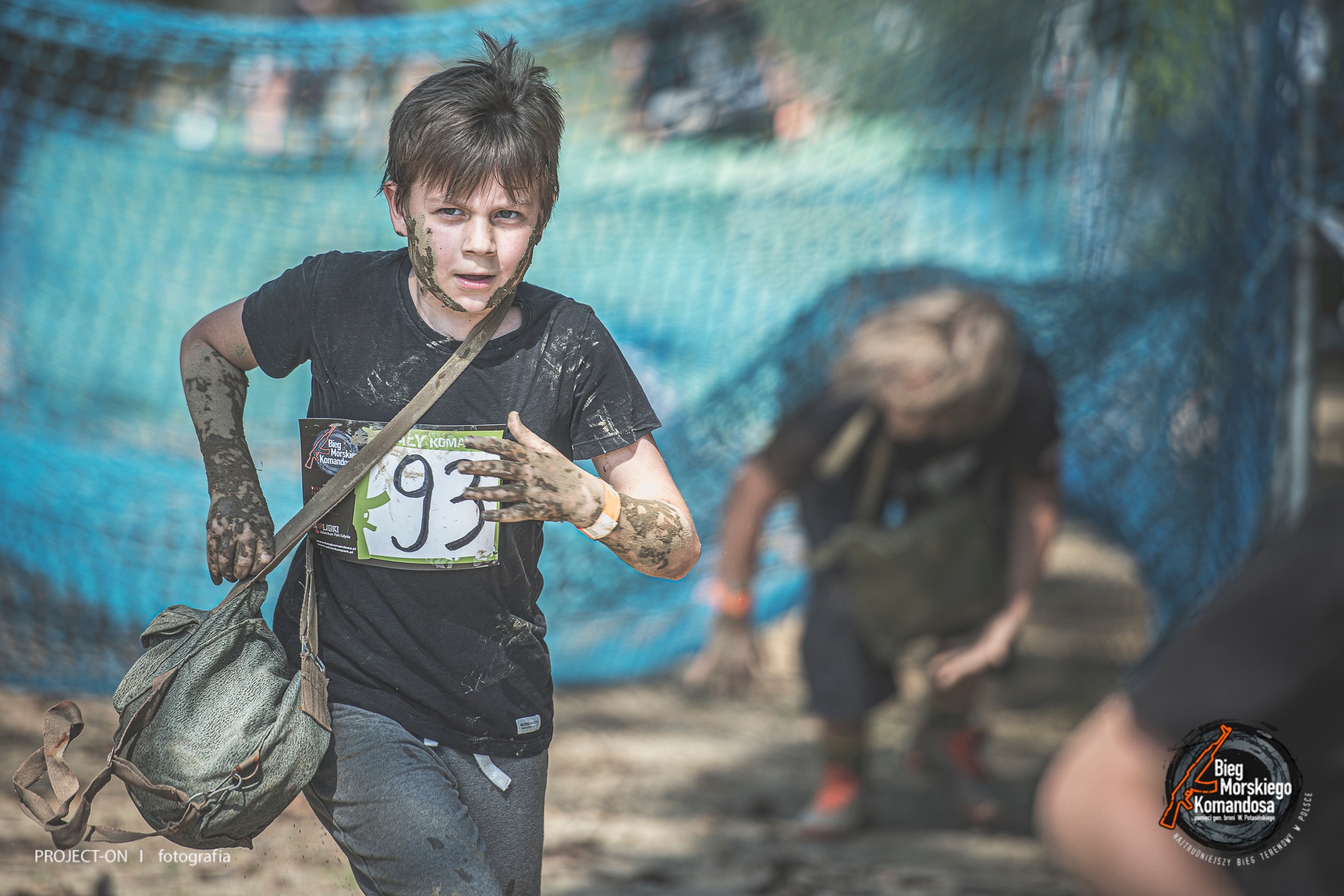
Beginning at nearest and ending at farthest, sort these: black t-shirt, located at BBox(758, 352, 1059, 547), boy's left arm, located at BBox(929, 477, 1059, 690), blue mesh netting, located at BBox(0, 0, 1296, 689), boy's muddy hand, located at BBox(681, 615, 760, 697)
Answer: boy's muddy hand, located at BBox(681, 615, 760, 697), blue mesh netting, located at BBox(0, 0, 1296, 689), boy's left arm, located at BBox(929, 477, 1059, 690), black t-shirt, located at BBox(758, 352, 1059, 547)

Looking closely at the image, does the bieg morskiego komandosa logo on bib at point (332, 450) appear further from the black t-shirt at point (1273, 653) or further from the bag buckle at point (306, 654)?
the black t-shirt at point (1273, 653)

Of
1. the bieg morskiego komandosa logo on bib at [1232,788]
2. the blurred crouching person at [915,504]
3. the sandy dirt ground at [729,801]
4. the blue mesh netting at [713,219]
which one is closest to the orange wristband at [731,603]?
the blue mesh netting at [713,219]

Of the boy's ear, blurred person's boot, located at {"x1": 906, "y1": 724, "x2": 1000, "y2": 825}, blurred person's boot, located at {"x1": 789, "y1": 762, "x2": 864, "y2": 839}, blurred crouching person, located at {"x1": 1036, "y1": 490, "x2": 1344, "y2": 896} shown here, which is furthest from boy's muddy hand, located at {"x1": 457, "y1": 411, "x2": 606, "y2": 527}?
blurred person's boot, located at {"x1": 906, "y1": 724, "x2": 1000, "y2": 825}

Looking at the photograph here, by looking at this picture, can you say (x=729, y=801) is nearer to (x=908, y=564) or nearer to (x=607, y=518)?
(x=908, y=564)

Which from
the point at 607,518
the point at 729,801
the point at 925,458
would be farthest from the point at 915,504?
the point at 607,518

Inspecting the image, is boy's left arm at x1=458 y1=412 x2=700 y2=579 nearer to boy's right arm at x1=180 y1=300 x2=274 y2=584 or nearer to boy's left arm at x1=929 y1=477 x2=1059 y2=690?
boy's right arm at x1=180 y1=300 x2=274 y2=584

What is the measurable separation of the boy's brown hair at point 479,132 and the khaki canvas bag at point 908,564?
2.53 m

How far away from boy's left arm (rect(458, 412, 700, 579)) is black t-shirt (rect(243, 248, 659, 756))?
4 cm

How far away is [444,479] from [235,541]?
0.73ft

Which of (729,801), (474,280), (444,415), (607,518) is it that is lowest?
(729,801)

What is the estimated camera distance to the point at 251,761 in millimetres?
1062

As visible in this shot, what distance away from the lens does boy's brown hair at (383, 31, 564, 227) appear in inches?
42.1

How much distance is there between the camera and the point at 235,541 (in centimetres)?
111

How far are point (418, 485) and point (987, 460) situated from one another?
9.31 ft
